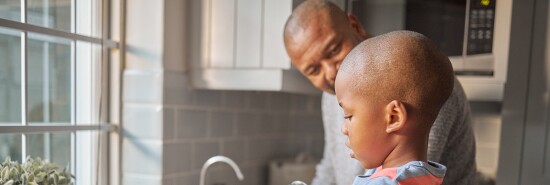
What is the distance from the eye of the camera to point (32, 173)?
0.70 meters

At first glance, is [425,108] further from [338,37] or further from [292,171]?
[292,171]

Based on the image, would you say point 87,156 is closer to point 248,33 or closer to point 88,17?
point 88,17

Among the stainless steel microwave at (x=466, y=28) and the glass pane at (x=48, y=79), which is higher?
the stainless steel microwave at (x=466, y=28)

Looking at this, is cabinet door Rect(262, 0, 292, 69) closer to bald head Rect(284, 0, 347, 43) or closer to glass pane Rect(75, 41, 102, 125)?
bald head Rect(284, 0, 347, 43)

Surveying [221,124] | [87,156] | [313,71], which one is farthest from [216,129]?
[313,71]

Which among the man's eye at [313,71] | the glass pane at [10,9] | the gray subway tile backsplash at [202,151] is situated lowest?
the gray subway tile backsplash at [202,151]

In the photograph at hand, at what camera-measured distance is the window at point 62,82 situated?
0.70 m

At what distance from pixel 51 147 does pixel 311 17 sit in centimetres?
51

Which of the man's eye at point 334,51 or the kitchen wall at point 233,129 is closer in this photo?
the man's eye at point 334,51

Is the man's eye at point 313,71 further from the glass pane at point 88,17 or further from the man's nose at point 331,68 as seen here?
the glass pane at point 88,17

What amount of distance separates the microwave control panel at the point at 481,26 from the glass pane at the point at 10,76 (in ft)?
2.79

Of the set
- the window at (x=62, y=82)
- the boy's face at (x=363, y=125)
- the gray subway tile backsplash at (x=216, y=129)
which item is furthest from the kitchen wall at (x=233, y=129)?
the boy's face at (x=363, y=125)

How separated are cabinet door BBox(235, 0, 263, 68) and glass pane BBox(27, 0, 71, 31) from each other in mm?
323

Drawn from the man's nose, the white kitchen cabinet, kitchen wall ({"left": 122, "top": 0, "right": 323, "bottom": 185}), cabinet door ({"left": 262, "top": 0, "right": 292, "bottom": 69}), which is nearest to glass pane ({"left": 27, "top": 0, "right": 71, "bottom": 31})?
kitchen wall ({"left": 122, "top": 0, "right": 323, "bottom": 185})
